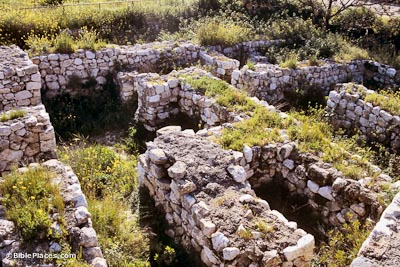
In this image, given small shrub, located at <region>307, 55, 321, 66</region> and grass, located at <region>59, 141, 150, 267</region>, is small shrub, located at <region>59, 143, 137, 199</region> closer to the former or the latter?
grass, located at <region>59, 141, 150, 267</region>

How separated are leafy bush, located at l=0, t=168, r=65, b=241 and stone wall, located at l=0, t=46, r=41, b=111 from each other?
536cm

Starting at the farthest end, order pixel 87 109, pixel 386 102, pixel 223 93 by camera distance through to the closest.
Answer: pixel 87 109
pixel 386 102
pixel 223 93

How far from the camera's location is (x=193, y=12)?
1766 cm

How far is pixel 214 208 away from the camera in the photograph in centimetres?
657

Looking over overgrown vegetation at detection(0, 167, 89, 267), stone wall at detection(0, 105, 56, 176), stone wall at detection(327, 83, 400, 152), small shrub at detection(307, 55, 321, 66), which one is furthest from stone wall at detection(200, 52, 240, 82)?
overgrown vegetation at detection(0, 167, 89, 267)

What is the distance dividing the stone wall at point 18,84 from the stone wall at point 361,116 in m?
8.81

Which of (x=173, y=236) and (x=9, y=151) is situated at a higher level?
(x=9, y=151)

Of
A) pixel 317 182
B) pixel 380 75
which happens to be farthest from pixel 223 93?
pixel 380 75

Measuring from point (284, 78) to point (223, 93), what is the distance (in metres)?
3.67

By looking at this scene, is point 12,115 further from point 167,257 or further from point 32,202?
point 167,257

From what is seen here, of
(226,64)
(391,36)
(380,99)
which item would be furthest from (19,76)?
(391,36)

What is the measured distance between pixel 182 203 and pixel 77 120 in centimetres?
617

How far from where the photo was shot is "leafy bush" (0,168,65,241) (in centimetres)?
541

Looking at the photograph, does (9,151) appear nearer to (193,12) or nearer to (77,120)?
(77,120)
